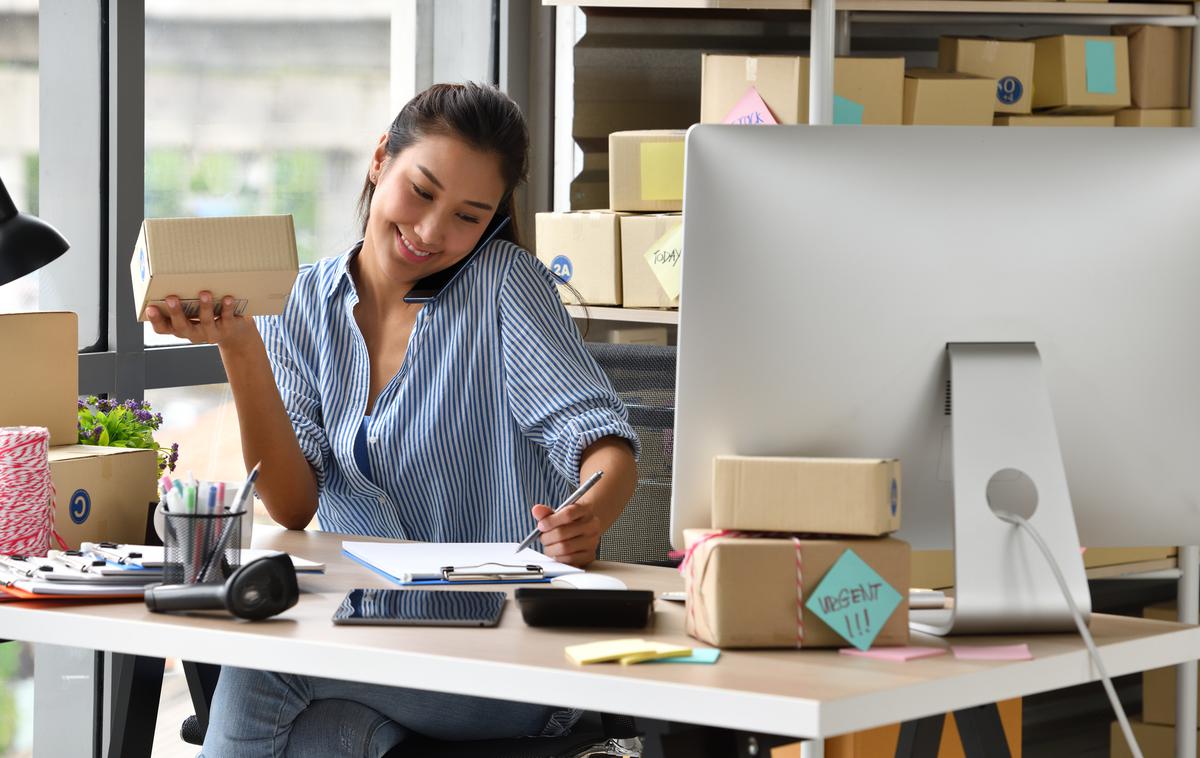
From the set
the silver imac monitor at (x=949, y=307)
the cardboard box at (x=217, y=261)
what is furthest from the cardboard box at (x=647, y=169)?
the silver imac monitor at (x=949, y=307)

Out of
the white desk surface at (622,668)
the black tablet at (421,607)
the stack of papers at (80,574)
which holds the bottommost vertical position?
the white desk surface at (622,668)

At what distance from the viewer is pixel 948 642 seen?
1.22 meters

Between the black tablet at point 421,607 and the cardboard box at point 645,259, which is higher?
the cardboard box at point 645,259

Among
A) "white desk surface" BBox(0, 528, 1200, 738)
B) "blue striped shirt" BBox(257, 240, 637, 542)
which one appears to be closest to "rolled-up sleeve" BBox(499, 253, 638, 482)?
"blue striped shirt" BBox(257, 240, 637, 542)

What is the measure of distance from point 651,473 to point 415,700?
1177mm

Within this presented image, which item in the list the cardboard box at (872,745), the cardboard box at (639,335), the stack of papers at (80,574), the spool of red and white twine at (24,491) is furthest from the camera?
the cardboard box at (639,335)

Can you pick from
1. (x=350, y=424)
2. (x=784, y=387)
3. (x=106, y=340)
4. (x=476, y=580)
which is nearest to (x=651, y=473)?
(x=350, y=424)

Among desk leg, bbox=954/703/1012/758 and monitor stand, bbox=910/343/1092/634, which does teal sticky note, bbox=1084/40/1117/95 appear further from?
desk leg, bbox=954/703/1012/758

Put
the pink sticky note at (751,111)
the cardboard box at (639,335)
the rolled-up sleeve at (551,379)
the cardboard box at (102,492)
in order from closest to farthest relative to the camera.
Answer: the cardboard box at (102,492)
the rolled-up sleeve at (551,379)
the pink sticky note at (751,111)
the cardboard box at (639,335)

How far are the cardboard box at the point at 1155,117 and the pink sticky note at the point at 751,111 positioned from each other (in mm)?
791

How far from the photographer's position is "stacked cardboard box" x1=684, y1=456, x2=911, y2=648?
45.6 inches

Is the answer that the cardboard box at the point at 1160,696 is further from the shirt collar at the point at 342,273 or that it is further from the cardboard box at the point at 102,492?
the cardboard box at the point at 102,492

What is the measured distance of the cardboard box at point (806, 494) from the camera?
116 cm

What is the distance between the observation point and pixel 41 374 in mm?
1599
